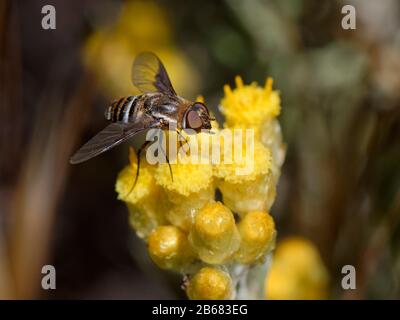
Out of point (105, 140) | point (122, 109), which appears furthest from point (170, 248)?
point (122, 109)

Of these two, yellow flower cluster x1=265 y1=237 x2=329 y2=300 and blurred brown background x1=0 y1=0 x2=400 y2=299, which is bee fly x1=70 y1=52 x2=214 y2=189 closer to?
yellow flower cluster x1=265 y1=237 x2=329 y2=300

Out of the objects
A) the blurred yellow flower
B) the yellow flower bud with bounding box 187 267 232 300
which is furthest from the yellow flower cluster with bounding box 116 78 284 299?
the blurred yellow flower

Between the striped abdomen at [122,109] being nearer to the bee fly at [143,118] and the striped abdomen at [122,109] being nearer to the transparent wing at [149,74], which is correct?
the bee fly at [143,118]

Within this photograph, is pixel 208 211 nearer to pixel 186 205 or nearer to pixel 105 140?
pixel 186 205

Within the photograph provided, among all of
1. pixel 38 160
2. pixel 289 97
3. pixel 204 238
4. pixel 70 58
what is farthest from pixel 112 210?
pixel 204 238

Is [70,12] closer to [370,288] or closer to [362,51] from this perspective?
[362,51]
